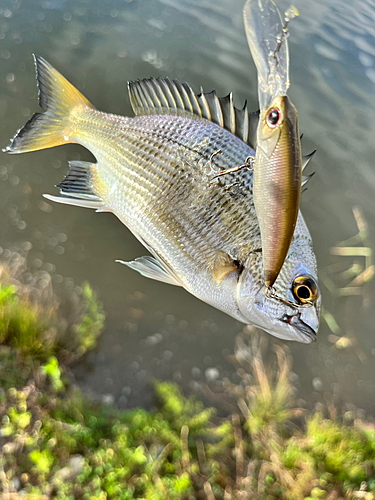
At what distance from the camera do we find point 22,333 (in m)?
2.08

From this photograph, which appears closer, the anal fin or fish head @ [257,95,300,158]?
fish head @ [257,95,300,158]

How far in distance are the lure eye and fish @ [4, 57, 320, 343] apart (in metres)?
0.50

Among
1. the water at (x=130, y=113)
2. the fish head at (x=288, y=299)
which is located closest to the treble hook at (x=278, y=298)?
the fish head at (x=288, y=299)

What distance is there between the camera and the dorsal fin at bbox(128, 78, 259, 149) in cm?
113

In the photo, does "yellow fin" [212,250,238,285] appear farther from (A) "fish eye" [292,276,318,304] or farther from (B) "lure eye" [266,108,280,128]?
(B) "lure eye" [266,108,280,128]

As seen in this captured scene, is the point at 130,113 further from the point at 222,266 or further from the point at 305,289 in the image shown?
the point at 305,289

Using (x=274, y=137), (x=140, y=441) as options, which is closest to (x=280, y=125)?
(x=274, y=137)

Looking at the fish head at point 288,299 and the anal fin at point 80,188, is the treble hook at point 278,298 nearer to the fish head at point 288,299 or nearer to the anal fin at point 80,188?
the fish head at point 288,299

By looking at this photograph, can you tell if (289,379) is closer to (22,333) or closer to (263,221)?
(22,333)

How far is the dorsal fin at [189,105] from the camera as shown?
113 cm

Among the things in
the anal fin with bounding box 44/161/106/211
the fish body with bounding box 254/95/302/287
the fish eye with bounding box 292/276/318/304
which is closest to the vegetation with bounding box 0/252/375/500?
the anal fin with bounding box 44/161/106/211

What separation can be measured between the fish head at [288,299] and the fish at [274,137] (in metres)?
0.32

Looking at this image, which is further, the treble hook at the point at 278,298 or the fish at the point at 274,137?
the treble hook at the point at 278,298

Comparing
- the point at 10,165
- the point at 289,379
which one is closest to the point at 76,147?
the point at 10,165
